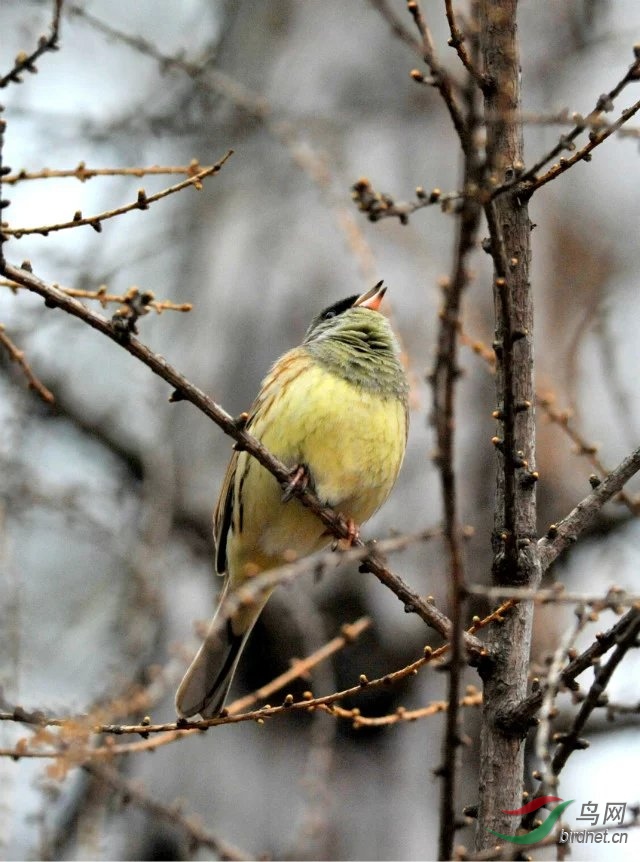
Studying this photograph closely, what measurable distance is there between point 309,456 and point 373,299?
1.04 metres

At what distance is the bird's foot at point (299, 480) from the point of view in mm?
3692

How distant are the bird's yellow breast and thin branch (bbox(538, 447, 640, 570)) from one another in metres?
1.31

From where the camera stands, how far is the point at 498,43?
2971mm

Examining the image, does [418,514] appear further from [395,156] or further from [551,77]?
[551,77]

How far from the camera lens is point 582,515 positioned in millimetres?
2898

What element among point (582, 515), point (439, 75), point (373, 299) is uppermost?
point (373, 299)

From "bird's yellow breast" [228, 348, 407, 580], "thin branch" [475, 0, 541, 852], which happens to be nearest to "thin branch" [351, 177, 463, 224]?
"thin branch" [475, 0, 541, 852]

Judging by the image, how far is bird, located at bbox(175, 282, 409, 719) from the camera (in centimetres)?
411

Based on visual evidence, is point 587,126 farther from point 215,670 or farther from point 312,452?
point 215,670

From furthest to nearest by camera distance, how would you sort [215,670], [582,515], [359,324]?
[359,324]
[215,670]
[582,515]

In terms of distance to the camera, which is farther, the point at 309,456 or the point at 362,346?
the point at 362,346

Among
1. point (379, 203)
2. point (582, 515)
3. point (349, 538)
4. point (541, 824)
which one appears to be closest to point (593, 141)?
point (379, 203)

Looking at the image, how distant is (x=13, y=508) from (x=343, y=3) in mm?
4878

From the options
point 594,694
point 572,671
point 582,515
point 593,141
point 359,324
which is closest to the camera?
point 594,694
